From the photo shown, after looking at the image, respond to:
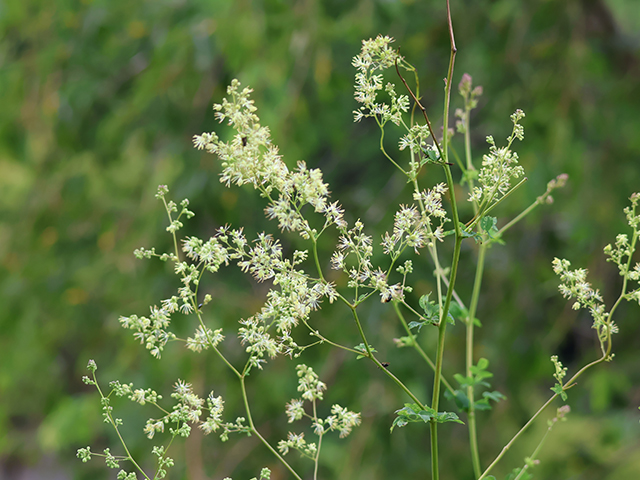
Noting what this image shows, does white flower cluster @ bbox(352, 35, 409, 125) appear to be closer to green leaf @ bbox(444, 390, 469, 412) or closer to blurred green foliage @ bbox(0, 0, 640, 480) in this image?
green leaf @ bbox(444, 390, 469, 412)

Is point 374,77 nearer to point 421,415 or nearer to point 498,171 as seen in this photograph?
point 498,171

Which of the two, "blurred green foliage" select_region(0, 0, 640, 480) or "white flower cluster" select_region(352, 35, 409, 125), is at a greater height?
"blurred green foliage" select_region(0, 0, 640, 480)

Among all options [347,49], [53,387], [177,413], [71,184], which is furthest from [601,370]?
[53,387]

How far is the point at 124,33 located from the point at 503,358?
170 cm

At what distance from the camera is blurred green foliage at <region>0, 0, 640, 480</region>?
65.1 inches

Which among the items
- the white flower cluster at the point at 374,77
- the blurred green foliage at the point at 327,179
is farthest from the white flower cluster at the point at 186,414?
the blurred green foliage at the point at 327,179

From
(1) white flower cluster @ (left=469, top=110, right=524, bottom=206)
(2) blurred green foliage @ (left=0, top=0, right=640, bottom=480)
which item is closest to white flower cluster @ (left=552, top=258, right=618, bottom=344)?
(1) white flower cluster @ (left=469, top=110, right=524, bottom=206)

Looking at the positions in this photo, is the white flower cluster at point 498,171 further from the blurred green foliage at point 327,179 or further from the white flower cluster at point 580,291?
the blurred green foliage at point 327,179

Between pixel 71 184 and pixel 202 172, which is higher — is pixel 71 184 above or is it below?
above

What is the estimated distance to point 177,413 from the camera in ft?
1.49

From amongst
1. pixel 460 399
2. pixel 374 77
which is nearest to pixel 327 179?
pixel 460 399

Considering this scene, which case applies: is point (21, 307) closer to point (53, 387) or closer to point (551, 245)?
point (53, 387)

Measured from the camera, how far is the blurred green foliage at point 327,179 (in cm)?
165

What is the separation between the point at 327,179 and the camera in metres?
2.24
